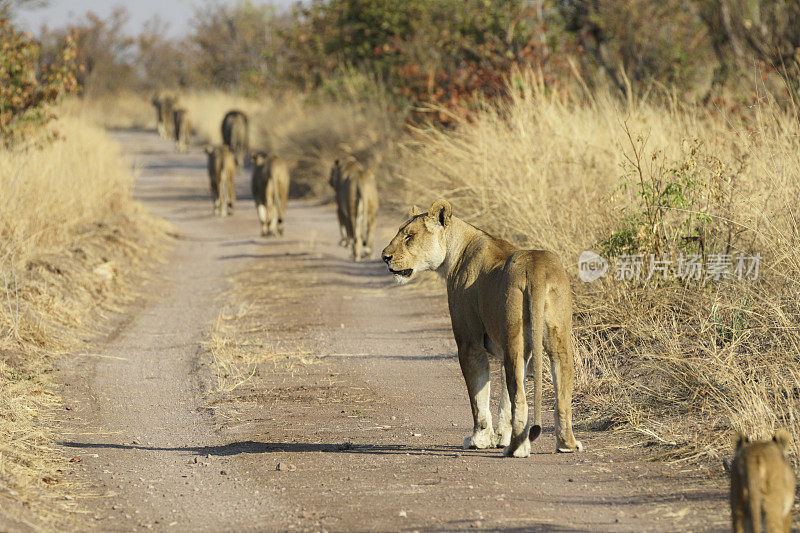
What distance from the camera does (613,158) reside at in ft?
38.2

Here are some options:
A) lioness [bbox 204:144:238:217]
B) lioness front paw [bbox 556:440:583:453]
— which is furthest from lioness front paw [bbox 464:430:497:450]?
lioness [bbox 204:144:238:217]

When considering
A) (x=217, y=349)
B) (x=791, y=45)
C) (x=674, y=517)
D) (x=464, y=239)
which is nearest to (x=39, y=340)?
(x=217, y=349)

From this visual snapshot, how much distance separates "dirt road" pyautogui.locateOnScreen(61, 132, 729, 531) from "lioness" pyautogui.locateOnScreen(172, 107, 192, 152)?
78.0 feet

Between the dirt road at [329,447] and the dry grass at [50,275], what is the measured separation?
0.27 meters

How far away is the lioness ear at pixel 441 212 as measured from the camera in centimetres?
666

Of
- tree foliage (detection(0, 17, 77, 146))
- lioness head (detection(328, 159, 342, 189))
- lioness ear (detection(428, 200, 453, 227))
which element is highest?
tree foliage (detection(0, 17, 77, 146))

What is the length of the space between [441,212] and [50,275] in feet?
22.4

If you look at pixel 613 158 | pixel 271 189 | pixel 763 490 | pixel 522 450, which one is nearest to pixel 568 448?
pixel 522 450

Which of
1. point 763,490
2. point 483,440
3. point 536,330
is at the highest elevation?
point 536,330

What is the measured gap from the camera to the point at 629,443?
675 cm

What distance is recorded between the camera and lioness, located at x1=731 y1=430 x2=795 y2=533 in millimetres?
4281

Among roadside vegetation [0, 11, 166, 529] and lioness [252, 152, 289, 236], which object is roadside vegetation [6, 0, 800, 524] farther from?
lioness [252, 152, 289, 236]

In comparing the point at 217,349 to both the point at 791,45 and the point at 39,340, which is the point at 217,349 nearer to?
the point at 39,340

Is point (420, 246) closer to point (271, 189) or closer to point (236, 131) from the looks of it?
point (271, 189)
